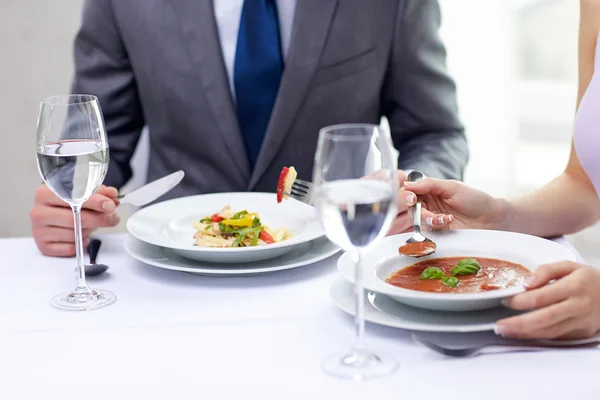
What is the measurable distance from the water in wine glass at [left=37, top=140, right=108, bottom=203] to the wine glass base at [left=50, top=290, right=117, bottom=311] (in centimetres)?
14

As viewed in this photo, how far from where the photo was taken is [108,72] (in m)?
1.92

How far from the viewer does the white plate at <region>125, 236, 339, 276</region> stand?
1.13 m

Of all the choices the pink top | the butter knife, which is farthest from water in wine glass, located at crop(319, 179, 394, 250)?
the pink top

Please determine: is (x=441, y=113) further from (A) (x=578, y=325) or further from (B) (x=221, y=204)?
(A) (x=578, y=325)

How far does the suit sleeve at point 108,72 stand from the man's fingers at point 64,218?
549 millimetres

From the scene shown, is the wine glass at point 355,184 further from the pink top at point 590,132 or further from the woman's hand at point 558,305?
the pink top at point 590,132

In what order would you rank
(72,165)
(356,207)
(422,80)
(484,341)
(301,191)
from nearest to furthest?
(356,207) → (484,341) → (72,165) → (301,191) → (422,80)

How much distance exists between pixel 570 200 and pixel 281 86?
28.5 inches

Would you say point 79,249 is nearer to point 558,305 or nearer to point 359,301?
point 359,301

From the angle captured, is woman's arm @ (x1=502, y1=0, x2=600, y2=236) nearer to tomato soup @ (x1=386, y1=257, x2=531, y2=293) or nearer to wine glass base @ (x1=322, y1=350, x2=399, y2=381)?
tomato soup @ (x1=386, y1=257, x2=531, y2=293)

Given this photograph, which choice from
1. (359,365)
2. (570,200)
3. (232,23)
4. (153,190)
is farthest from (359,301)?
(232,23)

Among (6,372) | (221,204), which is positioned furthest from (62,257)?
(6,372)

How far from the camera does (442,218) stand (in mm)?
1139

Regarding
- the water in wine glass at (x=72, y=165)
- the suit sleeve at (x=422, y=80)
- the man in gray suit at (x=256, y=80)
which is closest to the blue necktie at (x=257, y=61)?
the man in gray suit at (x=256, y=80)
